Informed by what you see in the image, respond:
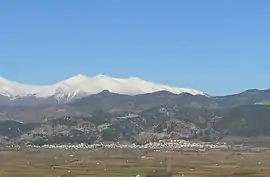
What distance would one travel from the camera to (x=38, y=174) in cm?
19050

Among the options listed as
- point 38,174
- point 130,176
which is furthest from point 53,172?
point 130,176

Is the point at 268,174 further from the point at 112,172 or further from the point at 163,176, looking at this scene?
the point at 112,172

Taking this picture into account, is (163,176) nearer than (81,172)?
Yes

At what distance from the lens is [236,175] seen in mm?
180750

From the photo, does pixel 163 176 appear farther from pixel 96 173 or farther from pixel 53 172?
pixel 53 172

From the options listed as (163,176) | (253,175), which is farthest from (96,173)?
(253,175)

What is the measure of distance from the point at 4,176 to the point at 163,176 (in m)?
47.7

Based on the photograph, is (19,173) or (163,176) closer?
(163,176)

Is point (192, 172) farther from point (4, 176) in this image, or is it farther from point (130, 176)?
point (4, 176)

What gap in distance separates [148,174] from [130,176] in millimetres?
10009

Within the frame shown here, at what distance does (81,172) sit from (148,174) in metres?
22.5

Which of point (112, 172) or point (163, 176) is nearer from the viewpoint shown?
point (163, 176)

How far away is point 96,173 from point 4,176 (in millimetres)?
29254

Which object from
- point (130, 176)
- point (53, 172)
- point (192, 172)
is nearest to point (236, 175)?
point (192, 172)
